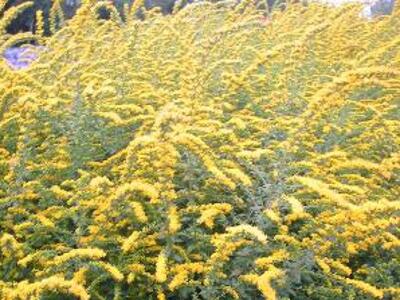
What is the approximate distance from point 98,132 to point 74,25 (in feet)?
3.00

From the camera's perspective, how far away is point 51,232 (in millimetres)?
2918

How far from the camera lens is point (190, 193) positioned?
9.82 ft

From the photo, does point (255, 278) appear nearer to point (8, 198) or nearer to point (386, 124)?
point (8, 198)

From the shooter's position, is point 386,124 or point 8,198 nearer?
point 8,198

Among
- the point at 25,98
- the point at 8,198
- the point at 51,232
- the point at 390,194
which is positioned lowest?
the point at 390,194

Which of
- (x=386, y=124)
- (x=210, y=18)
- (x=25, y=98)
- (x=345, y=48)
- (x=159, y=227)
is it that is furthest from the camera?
(x=210, y=18)

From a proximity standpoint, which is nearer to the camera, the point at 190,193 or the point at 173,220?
the point at 173,220

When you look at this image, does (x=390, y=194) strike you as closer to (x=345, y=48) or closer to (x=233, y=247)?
(x=233, y=247)

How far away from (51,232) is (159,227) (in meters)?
0.58

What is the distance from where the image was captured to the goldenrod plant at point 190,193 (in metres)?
2.54

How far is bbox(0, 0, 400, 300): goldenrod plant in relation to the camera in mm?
2545

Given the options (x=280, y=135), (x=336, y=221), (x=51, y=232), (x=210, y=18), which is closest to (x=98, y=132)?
(x=51, y=232)

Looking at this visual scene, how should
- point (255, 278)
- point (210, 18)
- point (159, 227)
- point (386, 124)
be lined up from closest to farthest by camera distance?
point (255, 278) → point (159, 227) → point (386, 124) → point (210, 18)

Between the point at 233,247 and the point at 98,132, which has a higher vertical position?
the point at 98,132
